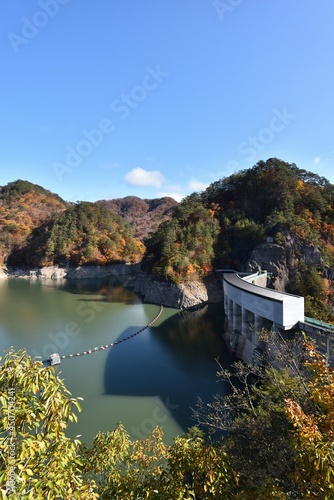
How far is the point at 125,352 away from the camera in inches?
770

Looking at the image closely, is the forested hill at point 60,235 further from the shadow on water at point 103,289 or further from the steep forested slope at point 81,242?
the shadow on water at point 103,289

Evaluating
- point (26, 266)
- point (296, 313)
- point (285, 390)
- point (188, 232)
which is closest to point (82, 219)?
point (26, 266)

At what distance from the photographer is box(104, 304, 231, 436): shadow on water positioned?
13812mm

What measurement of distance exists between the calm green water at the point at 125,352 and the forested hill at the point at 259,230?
25.6 ft

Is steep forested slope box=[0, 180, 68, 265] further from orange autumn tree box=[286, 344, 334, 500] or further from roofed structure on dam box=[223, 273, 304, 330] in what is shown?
orange autumn tree box=[286, 344, 334, 500]

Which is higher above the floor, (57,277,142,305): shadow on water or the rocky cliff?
the rocky cliff

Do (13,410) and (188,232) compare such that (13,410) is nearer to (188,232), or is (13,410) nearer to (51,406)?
(51,406)

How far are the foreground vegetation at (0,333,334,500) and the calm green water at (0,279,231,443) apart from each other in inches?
261

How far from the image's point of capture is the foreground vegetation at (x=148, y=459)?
2596 millimetres

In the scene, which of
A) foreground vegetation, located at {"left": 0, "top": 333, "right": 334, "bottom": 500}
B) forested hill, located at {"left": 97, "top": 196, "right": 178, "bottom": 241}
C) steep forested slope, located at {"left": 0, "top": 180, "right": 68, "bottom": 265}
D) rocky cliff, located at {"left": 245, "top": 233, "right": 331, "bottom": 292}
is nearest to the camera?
foreground vegetation, located at {"left": 0, "top": 333, "right": 334, "bottom": 500}

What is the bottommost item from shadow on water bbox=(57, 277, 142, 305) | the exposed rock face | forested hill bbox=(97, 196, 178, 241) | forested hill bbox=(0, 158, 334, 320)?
shadow on water bbox=(57, 277, 142, 305)

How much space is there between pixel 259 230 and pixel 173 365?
24296 mm

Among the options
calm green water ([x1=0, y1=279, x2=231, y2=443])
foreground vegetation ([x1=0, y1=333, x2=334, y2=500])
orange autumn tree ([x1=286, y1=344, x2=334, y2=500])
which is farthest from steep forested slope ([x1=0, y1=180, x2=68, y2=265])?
orange autumn tree ([x1=286, y1=344, x2=334, y2=500])

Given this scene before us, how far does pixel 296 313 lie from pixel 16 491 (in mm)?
14699
